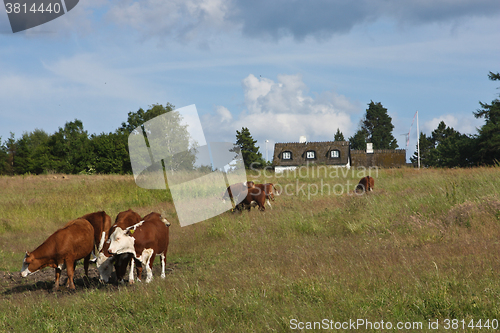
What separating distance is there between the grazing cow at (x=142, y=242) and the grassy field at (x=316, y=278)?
0.58m

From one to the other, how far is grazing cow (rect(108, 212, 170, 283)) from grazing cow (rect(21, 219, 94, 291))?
1423 millimetres

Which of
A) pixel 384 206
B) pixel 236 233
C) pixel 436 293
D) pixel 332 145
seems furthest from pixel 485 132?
pixel 436 293

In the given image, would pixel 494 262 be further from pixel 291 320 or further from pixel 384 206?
pixel 384 206

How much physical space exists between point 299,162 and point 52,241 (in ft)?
210

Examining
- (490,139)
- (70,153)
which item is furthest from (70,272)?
(70,153)

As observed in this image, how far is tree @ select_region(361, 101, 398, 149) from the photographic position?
9950 centimetres

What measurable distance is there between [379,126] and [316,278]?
101m

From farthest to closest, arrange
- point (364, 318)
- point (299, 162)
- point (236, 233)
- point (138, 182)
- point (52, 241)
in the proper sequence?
point (299, 162), point (138, 182), point (236, 233), point (52, 241), point (364, 318)

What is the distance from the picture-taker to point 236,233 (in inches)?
487

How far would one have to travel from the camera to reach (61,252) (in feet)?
26.4

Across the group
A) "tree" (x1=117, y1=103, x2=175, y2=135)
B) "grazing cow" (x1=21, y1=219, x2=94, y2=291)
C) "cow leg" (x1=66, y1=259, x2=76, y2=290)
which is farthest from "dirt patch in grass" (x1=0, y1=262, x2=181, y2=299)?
"tree" (x1=117, y1=103, x2=175, y2=135)

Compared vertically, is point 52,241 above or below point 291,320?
above

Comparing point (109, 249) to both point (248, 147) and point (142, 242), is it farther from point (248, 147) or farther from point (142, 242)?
point (248, 147)

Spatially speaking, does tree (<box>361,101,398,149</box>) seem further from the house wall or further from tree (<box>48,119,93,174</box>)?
tree (<box>48,119,93,174</box>)
